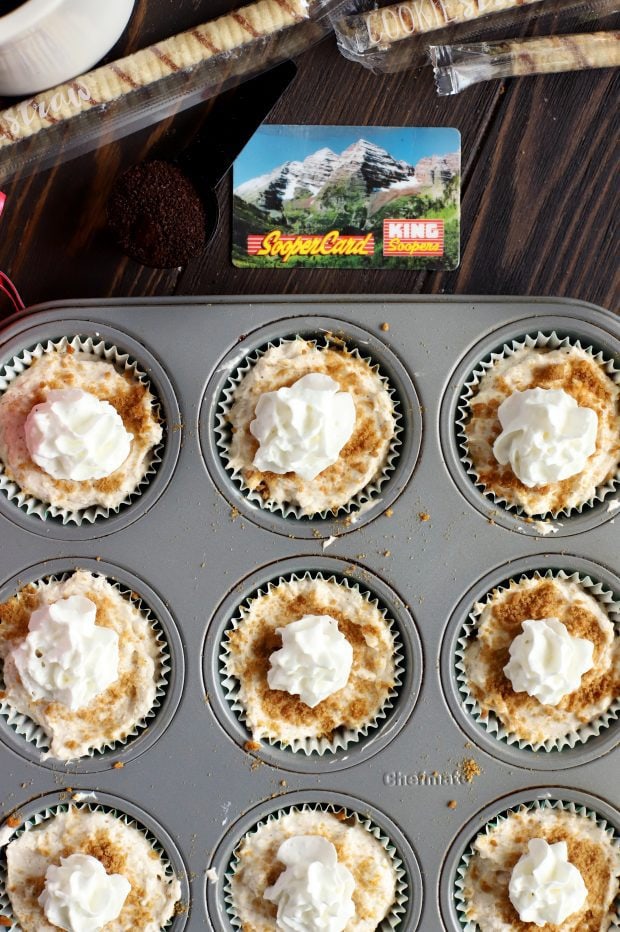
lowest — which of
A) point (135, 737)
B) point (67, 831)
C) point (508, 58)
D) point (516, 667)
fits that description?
point (67, 831)

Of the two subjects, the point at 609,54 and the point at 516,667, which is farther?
the point at 609,54

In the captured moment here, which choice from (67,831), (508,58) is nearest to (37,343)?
(67,831)

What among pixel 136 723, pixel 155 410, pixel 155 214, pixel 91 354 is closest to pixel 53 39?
pixel 155 214

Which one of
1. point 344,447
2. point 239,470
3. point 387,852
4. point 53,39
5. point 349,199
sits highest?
point 349,199

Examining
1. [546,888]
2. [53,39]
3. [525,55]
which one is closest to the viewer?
[53,39]

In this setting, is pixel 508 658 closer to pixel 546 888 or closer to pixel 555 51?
pixel 546 888

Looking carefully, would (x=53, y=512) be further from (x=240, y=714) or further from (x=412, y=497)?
(x=412, y=497)
